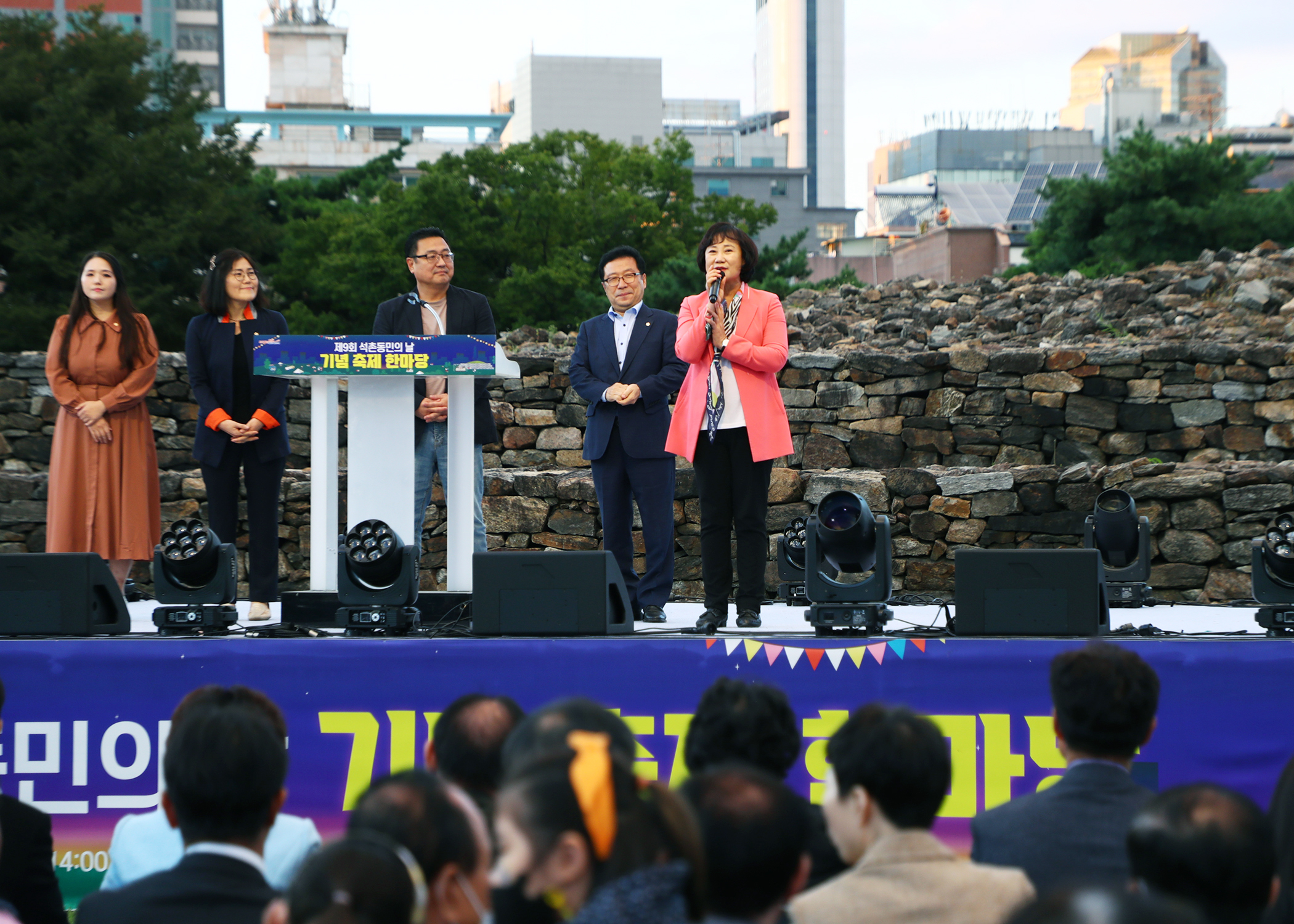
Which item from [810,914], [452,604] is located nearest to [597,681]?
[452,604]

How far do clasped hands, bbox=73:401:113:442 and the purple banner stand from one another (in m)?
1.30

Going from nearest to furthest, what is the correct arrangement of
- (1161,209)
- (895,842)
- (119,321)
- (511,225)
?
1. (895,842)
2. (119,321)
3. (1161,209)
4. (511,225)

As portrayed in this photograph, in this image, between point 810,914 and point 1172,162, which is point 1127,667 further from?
point 1172,162

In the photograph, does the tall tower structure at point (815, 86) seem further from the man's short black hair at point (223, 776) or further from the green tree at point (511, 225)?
the man's short black hair at point (223, 776)

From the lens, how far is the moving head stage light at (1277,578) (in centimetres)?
338

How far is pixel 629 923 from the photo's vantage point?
45.2 inches

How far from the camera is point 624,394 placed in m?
4.06

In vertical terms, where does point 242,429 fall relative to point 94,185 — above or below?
below

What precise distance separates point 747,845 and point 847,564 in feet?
7.38

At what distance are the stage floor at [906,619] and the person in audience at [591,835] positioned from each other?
2056 millimetres

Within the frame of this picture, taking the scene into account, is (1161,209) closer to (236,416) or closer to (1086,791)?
(236,416)

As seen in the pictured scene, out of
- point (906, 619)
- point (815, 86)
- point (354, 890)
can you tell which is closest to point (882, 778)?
point (354, 890)

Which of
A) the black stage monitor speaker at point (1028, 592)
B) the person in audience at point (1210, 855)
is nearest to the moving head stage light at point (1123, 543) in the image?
the black stage monitor speaker at point (1028, 592)

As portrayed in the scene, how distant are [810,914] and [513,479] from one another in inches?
190
